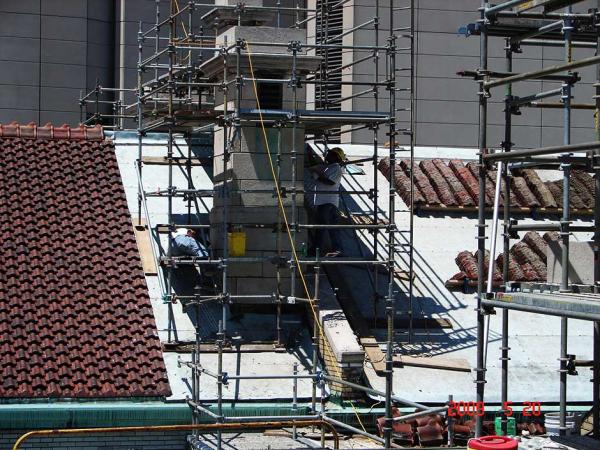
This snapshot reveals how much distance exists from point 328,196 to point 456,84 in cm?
874

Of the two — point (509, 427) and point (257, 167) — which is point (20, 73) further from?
point (509, 427)

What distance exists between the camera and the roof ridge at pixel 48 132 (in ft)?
70.0

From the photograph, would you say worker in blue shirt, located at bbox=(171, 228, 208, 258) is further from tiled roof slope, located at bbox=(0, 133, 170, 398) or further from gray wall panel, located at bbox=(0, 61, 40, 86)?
gray wall panel, located at bbox=(0, 61, 40, 86)

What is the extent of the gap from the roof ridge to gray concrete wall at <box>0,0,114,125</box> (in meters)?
9.26

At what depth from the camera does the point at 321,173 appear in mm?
20656

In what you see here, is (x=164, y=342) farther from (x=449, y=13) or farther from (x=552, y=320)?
(x=449, y=13)

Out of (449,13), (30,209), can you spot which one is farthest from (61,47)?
(30,209)

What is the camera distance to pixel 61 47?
31047 mm

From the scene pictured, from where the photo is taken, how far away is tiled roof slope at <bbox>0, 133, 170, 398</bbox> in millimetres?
17109

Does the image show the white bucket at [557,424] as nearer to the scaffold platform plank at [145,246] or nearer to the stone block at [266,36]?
the scaffold platform plank at [145,246]

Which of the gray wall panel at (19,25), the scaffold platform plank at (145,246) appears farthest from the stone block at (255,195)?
the gray wall panel at (19,25)

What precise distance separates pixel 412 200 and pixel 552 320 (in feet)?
9.63

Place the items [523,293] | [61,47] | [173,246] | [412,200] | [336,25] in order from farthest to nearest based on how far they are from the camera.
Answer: [61,47], [336,25], [412,200], [173,246], [523,293]

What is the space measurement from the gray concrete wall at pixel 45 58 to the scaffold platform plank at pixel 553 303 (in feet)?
67.6
